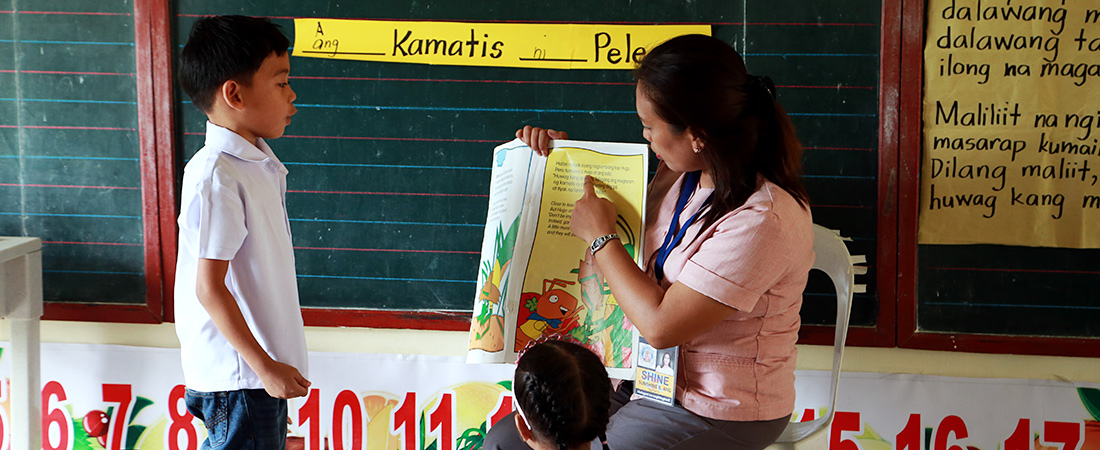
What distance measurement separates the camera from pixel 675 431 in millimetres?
1345

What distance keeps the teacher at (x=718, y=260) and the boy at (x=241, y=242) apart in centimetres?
55

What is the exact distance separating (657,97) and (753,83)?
17cm

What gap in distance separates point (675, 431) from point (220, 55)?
1010 mm

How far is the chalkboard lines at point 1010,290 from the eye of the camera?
1810mm

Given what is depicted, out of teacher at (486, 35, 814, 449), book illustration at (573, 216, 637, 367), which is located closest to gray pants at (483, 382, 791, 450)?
teacher at (486, 35, 814, 449)

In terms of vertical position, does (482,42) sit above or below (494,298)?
above

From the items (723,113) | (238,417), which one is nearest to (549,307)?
(723,113)

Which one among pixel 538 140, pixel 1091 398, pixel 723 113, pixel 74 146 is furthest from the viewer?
pixel 74 146

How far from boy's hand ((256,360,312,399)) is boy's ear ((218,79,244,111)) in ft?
1.47

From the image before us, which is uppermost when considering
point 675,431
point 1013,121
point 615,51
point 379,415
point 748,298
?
point 615,51

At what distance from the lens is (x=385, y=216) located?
194 cm

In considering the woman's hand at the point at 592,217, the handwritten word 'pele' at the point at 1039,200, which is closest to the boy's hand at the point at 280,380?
the woman's hand at the point at 592,217

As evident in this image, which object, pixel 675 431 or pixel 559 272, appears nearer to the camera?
pixel 675 431

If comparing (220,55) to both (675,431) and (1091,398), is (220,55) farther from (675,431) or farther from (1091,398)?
(1091,398)
